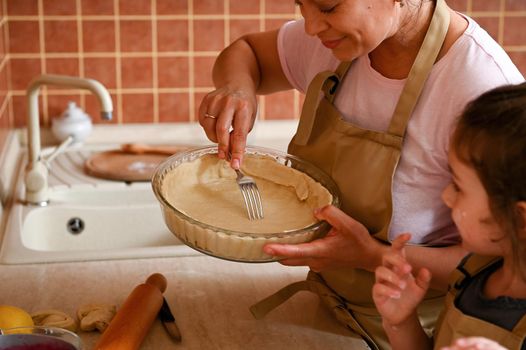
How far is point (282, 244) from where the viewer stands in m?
1.32

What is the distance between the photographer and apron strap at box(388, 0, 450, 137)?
1.39 metres

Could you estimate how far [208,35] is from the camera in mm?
2658

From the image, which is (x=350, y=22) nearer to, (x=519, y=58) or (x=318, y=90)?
(x=318, y=90)

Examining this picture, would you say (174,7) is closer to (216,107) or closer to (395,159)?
(216,107)

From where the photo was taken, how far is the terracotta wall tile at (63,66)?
260 centimetres

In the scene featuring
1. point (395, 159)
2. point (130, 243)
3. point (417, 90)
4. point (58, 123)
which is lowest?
point (130, 243)

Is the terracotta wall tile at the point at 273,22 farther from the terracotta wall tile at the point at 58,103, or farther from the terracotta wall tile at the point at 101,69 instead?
the terracotta wall tile at the point at 58,103

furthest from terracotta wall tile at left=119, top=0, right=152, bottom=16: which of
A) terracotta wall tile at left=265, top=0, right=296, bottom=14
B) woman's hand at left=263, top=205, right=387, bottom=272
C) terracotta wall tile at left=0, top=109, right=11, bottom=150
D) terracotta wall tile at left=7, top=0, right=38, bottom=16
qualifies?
woman's hand at left=263, top=205, right=387, bottom=272

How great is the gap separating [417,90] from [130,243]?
3.58ft

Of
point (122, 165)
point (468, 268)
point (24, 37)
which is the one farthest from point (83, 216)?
point (468, 268)

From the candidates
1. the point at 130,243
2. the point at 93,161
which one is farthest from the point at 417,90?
the point at 93,161

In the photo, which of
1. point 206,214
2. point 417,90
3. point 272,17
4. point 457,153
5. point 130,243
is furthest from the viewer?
point 272,17

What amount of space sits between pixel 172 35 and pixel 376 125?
1.28m

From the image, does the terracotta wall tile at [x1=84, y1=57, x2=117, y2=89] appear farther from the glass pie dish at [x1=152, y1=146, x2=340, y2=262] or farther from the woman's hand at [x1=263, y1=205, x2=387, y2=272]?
the woman's hand at [x1=263, y1=205, x2=387, y2=272]
